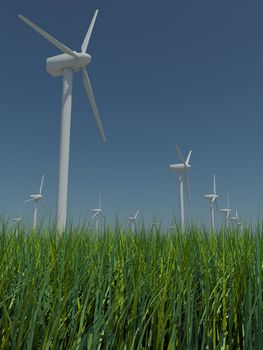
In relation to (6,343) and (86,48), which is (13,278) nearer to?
(6,343)

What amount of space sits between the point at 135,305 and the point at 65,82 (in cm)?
1069

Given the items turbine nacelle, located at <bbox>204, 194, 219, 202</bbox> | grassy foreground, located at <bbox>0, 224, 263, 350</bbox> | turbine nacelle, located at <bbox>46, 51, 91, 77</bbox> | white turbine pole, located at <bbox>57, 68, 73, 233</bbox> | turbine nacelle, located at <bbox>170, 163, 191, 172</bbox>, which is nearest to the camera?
grassy foreground, located at <bbox>0, 224, 263, 350</bbox>

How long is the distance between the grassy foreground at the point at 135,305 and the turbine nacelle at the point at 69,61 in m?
10.3

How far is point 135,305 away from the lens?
169cm

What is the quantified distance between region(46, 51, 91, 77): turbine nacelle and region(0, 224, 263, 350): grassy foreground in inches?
407

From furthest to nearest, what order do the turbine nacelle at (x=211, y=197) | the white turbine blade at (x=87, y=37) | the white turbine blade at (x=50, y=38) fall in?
the turbine nacelle at (x=211, y=197), the white turbine blade at (x=87, y=37), the white turbine blade at (x=50, y=38)

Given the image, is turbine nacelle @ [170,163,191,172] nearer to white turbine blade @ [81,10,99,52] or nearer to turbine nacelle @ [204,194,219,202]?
turbine nacelle @ [204,194,219,202]

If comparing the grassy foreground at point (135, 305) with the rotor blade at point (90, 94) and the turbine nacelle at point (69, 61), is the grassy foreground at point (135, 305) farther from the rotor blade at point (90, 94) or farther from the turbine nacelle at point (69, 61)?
the turbine nacelle at point (69, 61)

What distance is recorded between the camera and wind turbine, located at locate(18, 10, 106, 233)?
31.2 feet

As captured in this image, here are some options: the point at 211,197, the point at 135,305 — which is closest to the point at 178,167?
the point at 211,197

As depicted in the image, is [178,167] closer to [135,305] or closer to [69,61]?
[69,61]

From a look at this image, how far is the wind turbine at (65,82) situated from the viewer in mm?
9523

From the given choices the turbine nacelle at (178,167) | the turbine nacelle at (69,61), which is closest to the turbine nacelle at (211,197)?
the turbine nacelle at (178,167)

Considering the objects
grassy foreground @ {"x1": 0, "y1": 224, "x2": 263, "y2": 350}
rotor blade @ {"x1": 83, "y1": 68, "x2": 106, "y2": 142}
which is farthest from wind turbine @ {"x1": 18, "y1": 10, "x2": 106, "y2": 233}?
grassy foreground @ {"x1": 0, "y1": 224, "x2": 263, "y2": 350}
